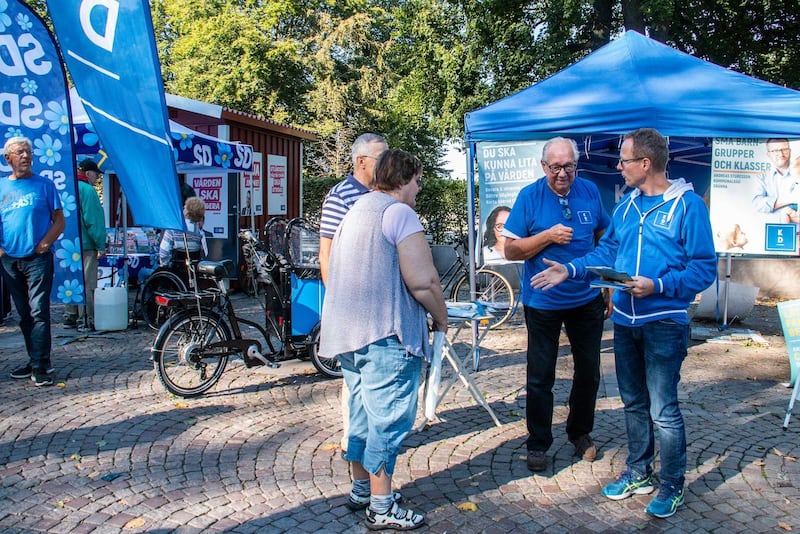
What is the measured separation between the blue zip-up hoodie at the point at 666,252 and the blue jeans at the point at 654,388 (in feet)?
0.28

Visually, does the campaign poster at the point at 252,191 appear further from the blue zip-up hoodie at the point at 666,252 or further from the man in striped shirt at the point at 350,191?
the blue zip-up hoodie at the point at 666,252

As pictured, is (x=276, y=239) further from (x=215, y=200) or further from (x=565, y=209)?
(x=215, y=200)

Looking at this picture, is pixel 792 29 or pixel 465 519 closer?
pixel 465 519

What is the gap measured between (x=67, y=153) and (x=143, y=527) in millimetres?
4561

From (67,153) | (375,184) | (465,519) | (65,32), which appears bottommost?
(465,519)

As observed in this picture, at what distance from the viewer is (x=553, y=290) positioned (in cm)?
388

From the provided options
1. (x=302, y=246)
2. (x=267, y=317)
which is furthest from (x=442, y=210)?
(x=267, y=317)

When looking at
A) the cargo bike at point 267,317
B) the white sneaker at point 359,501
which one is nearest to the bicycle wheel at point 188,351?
the cargo bike at point 267,317

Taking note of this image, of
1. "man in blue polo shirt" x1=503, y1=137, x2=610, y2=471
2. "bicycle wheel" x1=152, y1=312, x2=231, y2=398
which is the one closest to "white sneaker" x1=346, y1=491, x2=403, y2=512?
"man in blue polo shirt" x1=503, y1=137, x2=610, y2=471

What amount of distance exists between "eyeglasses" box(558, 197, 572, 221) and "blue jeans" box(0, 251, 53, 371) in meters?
4.21

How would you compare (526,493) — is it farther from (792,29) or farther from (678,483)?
(792,29)

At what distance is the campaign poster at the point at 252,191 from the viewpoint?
11789 millimetres

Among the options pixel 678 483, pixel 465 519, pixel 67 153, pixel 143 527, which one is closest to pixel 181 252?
pixel 67 153

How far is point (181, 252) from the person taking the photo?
834 centimetres
